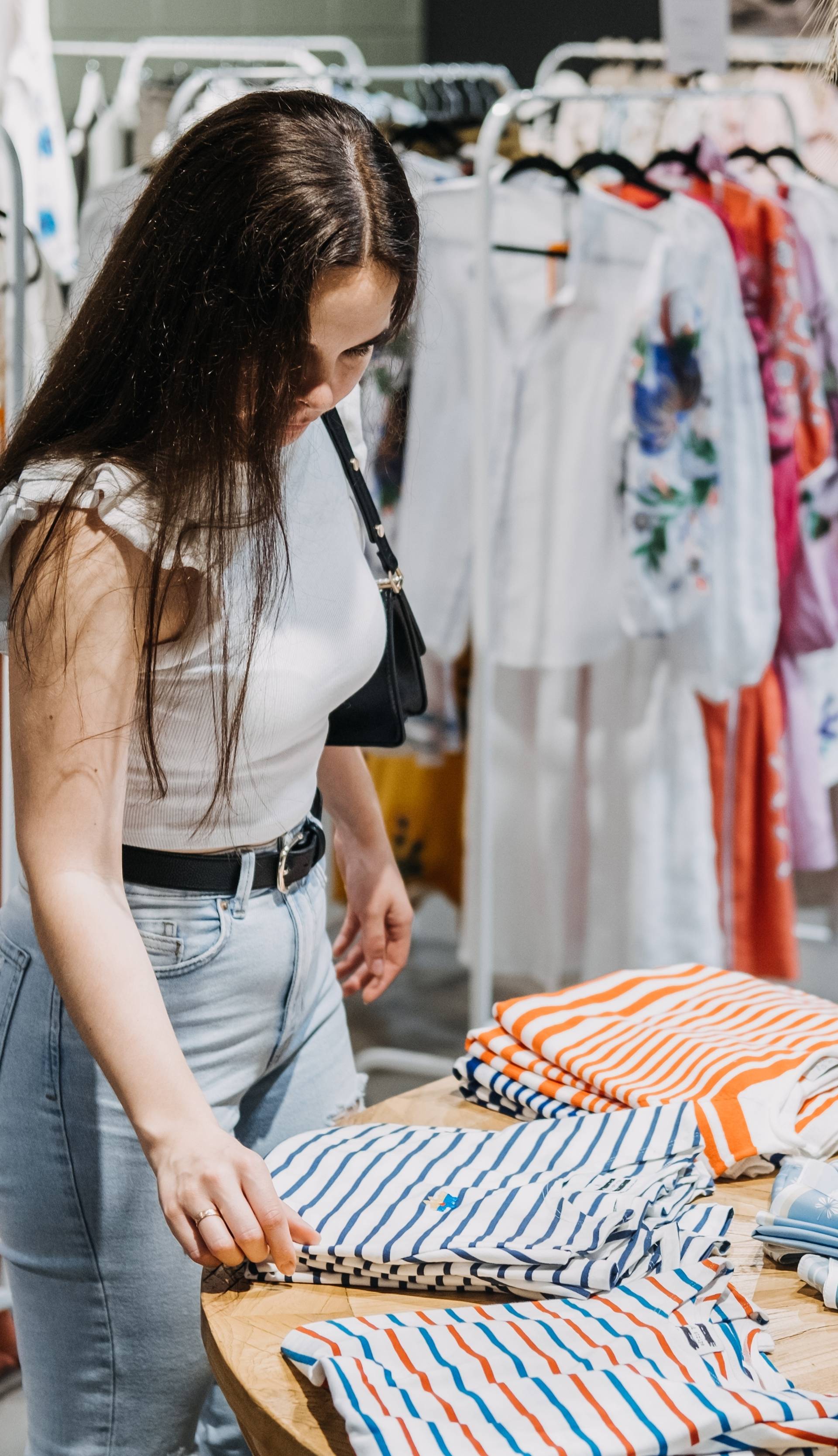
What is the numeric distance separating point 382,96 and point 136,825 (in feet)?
7.63

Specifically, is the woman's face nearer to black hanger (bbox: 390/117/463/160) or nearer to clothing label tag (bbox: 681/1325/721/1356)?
clothing label tag (bbox: 681/1325/721/1356)

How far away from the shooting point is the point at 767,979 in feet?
9.89

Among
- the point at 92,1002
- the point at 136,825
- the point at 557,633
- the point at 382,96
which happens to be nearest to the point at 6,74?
the point at 382,96

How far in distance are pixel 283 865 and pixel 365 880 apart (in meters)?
0.30

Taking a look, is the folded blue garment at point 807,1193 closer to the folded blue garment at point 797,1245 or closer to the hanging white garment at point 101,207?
the folded blue garment at point 797,1245

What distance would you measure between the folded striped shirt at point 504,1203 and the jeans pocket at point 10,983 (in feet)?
0.81

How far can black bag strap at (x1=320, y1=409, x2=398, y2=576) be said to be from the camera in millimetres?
1277

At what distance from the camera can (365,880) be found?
1.45 metres

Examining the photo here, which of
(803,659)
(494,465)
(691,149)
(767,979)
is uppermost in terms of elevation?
(691,149)

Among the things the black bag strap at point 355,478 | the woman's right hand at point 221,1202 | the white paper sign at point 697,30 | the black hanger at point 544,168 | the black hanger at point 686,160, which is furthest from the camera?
the black hanger at point 686,160

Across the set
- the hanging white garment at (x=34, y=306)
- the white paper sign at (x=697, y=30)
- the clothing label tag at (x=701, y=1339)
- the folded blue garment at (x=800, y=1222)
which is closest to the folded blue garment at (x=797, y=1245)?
A: the folded blue garment at (x=800, y=1222)

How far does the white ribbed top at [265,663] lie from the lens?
3.22 ft

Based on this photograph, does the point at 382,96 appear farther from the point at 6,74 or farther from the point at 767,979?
the point at 767,979

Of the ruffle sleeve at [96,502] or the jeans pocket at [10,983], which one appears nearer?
the ruffle sleeve at [96,502]
